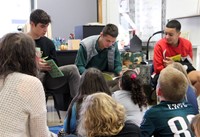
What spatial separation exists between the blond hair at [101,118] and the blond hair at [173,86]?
1.53 ft

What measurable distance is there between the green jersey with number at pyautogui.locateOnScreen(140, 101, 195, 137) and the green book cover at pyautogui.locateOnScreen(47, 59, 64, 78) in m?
1.29

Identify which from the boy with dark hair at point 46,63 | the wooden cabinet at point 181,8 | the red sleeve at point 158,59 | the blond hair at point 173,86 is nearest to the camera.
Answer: the blond hair at point 173,86

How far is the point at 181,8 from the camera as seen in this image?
13.5ft

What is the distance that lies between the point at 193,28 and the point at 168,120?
8.99ft

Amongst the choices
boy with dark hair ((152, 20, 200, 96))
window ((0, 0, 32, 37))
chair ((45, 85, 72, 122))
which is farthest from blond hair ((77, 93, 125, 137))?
window ((0, 0, 32, 37))

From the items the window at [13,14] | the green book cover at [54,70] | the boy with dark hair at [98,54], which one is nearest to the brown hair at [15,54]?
the green book cover at [54,70]

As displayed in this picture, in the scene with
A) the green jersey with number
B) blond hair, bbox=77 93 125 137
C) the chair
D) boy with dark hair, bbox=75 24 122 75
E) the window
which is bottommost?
the chair

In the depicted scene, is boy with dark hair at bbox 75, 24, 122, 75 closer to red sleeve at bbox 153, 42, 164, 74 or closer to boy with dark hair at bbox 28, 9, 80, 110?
boy with dark hair at bbox 28, 9, 80, 110

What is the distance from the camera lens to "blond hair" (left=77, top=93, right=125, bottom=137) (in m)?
1.39

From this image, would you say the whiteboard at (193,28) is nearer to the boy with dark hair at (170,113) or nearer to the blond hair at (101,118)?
the boy with dark hair at (170,113)

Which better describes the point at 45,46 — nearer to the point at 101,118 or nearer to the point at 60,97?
the point at 60,97

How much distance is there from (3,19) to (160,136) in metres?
3.71

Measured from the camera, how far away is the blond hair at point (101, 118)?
1389 mm

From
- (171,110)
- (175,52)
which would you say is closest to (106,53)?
(175,52)
